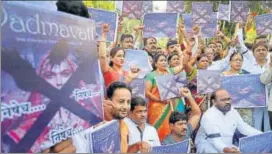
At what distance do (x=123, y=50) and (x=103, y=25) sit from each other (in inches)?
10.4

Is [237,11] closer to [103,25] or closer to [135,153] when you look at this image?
[103,25]

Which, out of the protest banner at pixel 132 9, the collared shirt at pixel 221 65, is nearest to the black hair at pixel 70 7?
the collared shirt at pixel 221 65

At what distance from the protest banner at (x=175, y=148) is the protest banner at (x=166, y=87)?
0.46 meters

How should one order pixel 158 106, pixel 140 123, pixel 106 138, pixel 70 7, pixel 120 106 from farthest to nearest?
1. pixel 158 106
2. pixel 140 123
3. pixel 120 106
4. pixel 106 138
5. pixel 70 7

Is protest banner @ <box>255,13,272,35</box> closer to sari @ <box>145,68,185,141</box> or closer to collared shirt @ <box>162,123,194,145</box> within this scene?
sari @ <box>145,68,185,141</box>

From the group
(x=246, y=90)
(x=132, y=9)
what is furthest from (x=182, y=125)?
(x=132, y=9)

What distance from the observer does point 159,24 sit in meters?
4.33

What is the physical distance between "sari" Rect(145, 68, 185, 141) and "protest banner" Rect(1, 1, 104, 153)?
1361 millimetres

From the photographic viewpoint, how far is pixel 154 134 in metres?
3.45

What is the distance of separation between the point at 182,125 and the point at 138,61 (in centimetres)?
69

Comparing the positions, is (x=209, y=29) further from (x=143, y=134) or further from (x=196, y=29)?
(x=143, y=134)

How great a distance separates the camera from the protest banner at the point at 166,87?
376 cm

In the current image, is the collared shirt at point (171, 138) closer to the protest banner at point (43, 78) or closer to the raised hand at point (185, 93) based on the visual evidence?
the raised hand at point (185, 93)

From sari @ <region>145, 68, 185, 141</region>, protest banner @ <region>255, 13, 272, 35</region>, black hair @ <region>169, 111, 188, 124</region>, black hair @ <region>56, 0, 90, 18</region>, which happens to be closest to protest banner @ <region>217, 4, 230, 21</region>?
protest banner @ <region>255, 13, 272, 35</region>
